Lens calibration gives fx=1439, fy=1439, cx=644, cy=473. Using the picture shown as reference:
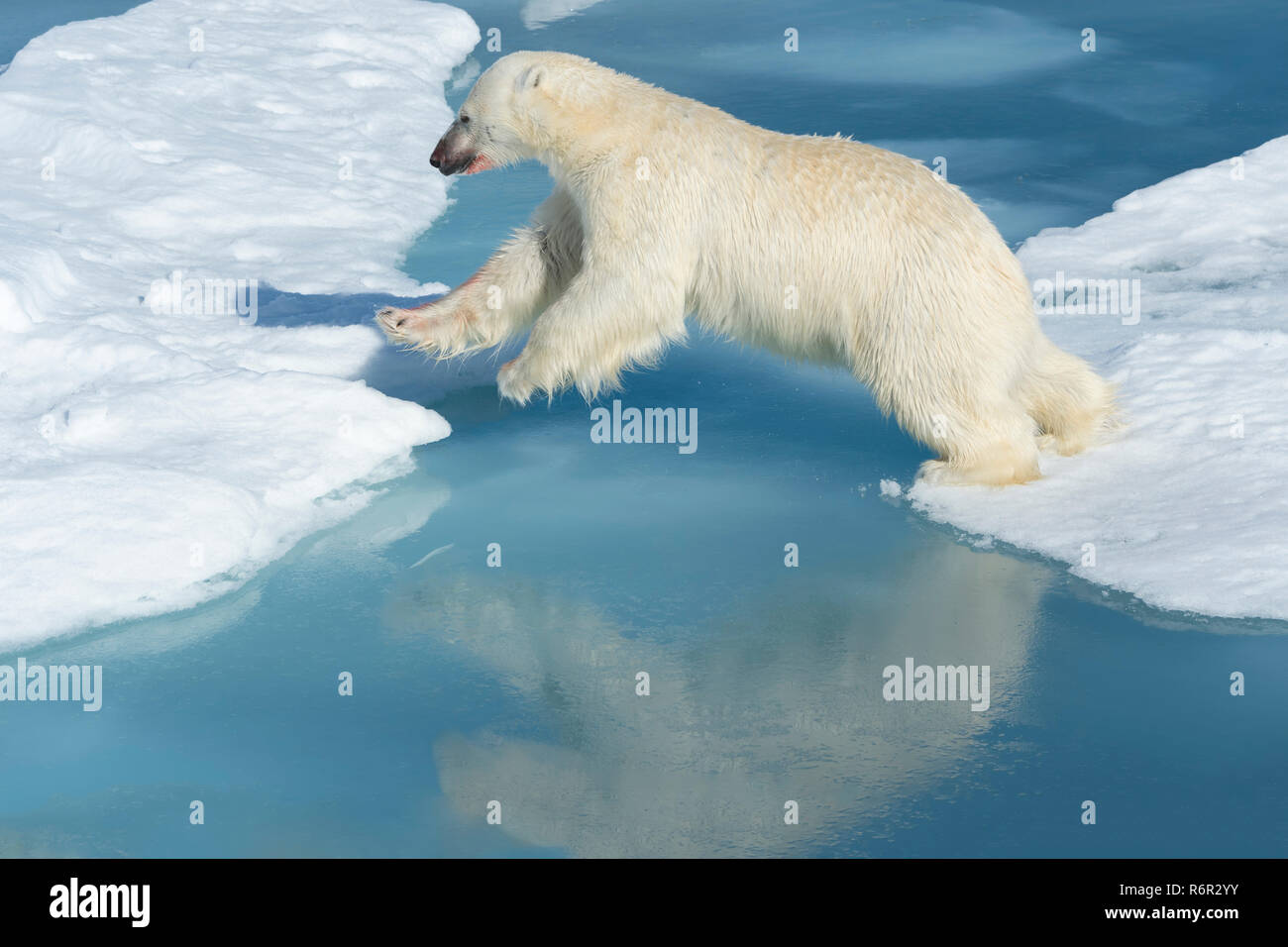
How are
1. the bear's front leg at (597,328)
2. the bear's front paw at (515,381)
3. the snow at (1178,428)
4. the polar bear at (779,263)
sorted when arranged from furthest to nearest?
1. the bear's front paw at (515,381)
2. the bear's front leg at (597,328)
3. the polar bear at (779,263)
4. the snow at (1178,428)

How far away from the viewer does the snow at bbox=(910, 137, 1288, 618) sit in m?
4.07

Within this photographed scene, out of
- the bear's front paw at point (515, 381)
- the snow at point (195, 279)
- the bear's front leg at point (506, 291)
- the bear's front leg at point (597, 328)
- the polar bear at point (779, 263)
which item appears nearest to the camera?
the snow at point (195, 279)

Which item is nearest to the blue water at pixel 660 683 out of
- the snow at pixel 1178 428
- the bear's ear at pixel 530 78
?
the snow at pixel 1178 428

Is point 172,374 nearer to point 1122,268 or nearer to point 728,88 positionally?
point 1122,268

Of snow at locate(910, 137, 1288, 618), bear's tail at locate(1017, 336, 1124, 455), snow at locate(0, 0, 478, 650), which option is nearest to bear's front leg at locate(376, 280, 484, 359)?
snow at locate(0, 0, 478, 650)

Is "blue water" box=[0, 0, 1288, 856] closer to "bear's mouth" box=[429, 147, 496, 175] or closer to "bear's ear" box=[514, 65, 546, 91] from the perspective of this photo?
"bear's mouth" box=[429, 147, 496, 175]

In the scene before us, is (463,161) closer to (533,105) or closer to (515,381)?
(533,105)

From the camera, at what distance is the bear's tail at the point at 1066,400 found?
184 inches

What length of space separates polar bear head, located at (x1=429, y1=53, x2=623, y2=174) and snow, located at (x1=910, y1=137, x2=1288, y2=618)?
1.58m

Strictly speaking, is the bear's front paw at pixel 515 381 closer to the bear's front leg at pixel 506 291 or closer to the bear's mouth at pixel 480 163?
the bear's front leg at pixel 506 291

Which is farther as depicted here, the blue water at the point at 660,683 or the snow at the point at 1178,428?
the snow at the point at 1178,428

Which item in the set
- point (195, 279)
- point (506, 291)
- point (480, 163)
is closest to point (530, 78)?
point (480, 163)

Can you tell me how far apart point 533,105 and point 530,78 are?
8 centimetres
